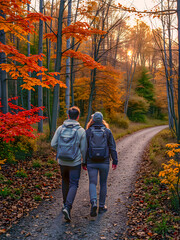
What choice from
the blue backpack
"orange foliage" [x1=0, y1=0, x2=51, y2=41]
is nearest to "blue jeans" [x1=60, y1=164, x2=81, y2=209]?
the blue backpack

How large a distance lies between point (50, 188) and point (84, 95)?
1565 centimetres

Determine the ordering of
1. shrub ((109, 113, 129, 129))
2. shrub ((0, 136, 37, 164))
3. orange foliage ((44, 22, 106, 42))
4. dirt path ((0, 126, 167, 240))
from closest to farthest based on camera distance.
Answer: dirt path ((0, 126, 167, 240)), shrub ((0, 136, 37, 164)), orange foliage ((44, 22, 106, 42)), shrub ((109, 113, 129, 129))

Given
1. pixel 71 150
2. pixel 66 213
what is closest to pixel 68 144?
pixel 71 150

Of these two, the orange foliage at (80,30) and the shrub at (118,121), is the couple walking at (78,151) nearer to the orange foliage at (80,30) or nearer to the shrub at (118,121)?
the orange foliage at (80,30)

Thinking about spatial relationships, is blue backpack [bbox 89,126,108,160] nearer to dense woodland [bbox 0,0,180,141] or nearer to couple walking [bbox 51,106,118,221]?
couple walking [bbox 51,106,118,221]

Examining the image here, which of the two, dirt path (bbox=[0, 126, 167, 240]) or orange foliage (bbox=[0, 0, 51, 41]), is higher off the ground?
orange foliage (bbox=[0, 0, 51, 41])

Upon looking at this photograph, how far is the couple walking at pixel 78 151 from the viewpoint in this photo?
3.90 metres

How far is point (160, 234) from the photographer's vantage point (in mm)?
3535

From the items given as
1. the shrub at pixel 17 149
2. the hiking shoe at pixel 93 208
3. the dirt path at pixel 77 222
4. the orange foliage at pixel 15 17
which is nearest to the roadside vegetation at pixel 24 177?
the shrub at pixel 17 149

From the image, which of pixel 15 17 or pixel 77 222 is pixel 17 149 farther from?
pixel 15 17

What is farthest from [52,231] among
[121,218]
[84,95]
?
[84,95]

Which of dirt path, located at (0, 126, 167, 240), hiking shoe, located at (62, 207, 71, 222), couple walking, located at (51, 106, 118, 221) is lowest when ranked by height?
dirt path, located at (0, 126, 167, 240)

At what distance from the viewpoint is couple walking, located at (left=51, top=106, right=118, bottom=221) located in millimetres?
3898

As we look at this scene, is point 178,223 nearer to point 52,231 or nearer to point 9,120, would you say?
point 52,231
